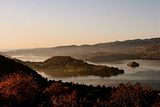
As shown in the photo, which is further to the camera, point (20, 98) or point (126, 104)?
point (20, 98)

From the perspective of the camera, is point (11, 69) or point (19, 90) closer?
point (19, 90)

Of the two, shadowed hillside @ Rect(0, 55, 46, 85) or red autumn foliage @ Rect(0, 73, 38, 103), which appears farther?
shadowed hillside @ Rect(0, 55, 46, 85)

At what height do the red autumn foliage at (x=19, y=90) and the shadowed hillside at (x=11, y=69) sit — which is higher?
the shadowed hillside at (x=11, y=69)

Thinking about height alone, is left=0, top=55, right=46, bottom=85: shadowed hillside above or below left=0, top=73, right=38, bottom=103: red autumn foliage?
above

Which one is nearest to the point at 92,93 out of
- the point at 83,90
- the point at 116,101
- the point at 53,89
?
the point at 83,90

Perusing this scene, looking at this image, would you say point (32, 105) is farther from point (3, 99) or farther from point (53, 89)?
point (53, 89)

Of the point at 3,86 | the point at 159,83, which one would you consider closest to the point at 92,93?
the point at 3,86

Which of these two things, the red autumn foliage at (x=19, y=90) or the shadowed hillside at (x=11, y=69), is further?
the shadowed hillside at (x=11, y=69)

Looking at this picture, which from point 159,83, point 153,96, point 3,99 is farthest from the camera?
point 159,83

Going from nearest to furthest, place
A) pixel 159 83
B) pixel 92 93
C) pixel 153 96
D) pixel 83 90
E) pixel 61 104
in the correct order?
pixel 61 104 < pixel 153 96 < pixel 92 93 < pixel 83 90 < pixel 159 83

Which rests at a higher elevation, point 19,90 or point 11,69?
point 11,69
